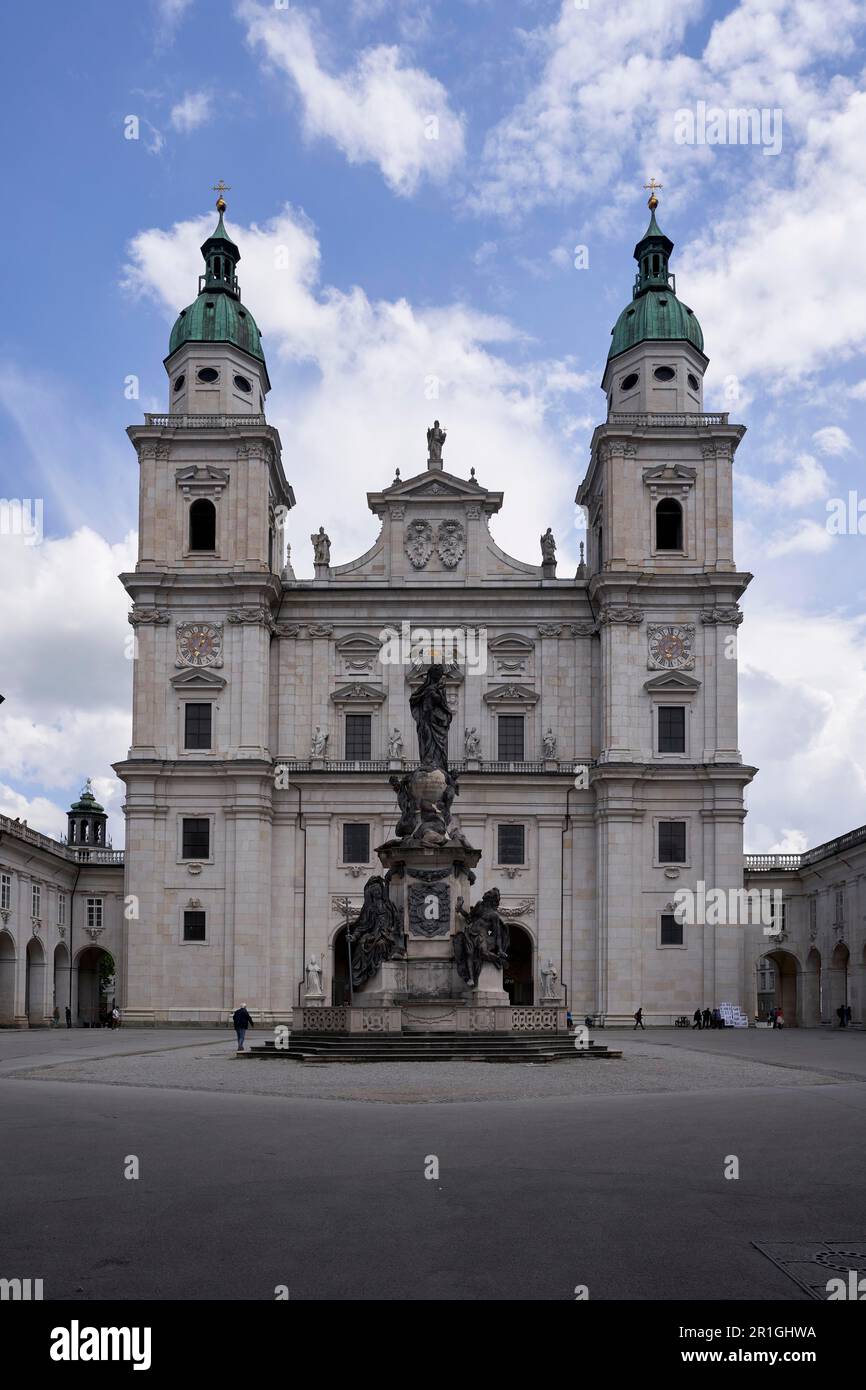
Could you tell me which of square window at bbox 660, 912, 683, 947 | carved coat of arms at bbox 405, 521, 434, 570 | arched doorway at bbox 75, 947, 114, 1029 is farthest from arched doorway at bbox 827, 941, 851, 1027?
arched doorway at bbox 75, 947, 114, 1029

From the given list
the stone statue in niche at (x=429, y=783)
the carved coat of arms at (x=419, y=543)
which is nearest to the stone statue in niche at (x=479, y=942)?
the stone statue in niche at (x=429, y=783)

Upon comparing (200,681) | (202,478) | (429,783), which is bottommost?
(429,783)

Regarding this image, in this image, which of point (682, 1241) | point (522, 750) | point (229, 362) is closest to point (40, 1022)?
point (522, 750)

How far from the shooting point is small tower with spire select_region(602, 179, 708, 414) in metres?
65.3

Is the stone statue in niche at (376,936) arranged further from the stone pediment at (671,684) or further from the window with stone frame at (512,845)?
the stone pediment at (671,684)

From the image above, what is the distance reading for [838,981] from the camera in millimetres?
64812

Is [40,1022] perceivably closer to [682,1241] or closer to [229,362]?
[229,362]

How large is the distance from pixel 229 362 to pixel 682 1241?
59.3m

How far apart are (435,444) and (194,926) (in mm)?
23015

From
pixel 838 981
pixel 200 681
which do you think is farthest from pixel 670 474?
pixel 838 981

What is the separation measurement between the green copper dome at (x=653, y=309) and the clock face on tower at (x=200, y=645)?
22397 mm

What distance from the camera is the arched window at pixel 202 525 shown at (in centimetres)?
6369

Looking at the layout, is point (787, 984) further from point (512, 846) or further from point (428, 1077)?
point (428, 1077)

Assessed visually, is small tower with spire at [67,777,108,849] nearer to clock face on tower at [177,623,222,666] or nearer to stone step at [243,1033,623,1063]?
clock face on tower at [177,623,222,666]
